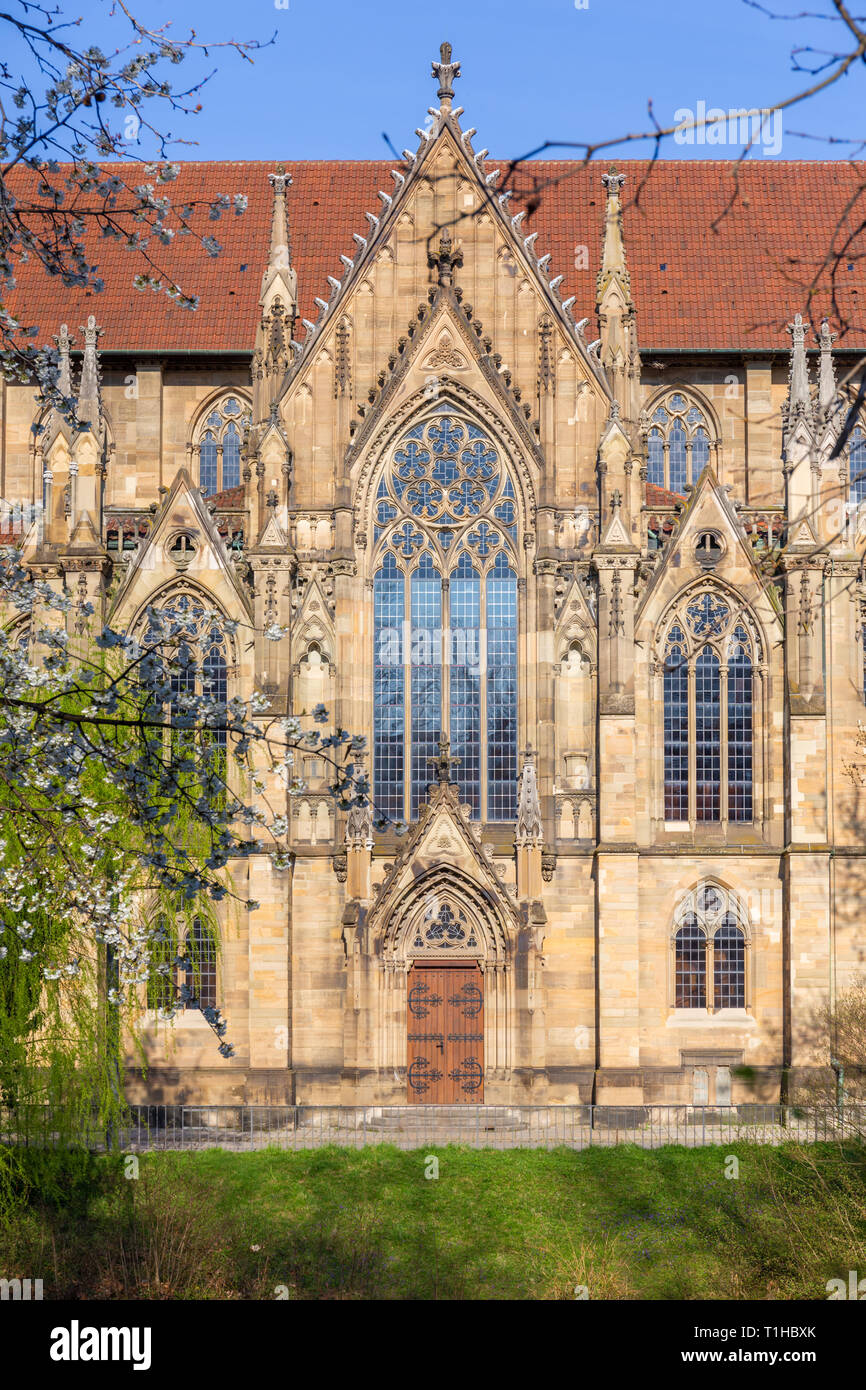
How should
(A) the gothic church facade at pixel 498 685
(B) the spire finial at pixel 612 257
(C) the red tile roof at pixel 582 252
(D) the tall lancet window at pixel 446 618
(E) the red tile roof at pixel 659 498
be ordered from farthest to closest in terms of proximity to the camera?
(C) the red tile roof at pixel 582 252 → (E) the red tile roof at pixel 659 498 → (B) the spire finial at pixel 612 257 → (D) the tall lancet window at pixel 446 618 → (A) the gothic church facade at pixel 498 685

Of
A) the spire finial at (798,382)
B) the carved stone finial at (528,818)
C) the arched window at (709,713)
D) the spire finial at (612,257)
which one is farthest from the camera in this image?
the spire finial at (612,257)

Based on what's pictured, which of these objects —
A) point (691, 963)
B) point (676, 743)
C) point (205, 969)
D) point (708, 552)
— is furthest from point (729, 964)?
point (205, 969)

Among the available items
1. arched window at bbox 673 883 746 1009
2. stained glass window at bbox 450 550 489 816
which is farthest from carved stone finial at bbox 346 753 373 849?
arched window at bbox 673 883 746 1009

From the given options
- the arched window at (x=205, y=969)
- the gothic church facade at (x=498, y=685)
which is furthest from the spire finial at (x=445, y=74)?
the arched window at (x=205, y=969)

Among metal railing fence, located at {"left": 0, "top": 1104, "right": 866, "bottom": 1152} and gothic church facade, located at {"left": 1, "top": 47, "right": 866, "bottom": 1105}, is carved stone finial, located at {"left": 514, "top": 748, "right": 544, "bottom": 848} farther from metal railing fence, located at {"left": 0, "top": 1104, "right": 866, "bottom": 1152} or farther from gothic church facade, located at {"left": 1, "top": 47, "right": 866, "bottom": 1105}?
metal railing fence, located at {"left": 0, "top": 1104, "right": 866, "bottom": 1152}

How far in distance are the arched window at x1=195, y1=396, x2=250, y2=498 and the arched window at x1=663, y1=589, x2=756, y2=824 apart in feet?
42.5

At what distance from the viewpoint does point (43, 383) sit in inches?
543

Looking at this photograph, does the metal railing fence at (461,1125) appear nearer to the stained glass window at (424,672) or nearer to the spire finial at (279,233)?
the stained glass window at (424,672)

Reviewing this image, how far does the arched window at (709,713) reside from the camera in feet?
124

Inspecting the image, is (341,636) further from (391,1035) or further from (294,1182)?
(294,1182)

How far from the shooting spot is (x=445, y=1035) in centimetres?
3622

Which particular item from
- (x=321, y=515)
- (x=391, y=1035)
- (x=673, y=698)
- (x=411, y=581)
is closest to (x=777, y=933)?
(x=673, y=698)

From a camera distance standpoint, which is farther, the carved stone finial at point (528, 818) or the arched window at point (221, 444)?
the arched window at point (221, 444)

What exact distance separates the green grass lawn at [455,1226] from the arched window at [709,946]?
19.6 feet
